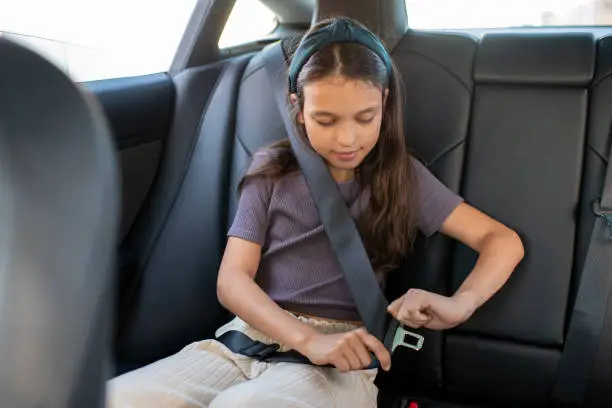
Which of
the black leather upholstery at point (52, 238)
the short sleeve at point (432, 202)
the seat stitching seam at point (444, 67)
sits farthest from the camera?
the seat stitching seam at point (444, 67)

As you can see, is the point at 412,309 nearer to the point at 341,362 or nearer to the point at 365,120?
the point at 341,362

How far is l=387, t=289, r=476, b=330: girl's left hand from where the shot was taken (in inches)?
49.1

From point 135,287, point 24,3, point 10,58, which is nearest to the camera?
point 10,58

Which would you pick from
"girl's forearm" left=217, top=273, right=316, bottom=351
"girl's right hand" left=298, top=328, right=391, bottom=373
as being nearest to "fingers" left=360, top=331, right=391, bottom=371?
"girl's right hand" left=298, top=328, right=391, bottom=373

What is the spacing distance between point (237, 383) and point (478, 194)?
1.92ft

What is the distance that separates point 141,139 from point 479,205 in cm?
71

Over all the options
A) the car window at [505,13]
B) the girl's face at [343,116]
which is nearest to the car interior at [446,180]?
the girl's face at [343,116]

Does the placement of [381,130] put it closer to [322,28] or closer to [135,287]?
[322,28]

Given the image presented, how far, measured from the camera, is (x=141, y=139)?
163 cm

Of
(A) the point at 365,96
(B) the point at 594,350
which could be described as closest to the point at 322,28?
(A) the point at 365,96

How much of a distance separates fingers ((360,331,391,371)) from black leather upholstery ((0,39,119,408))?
712mm

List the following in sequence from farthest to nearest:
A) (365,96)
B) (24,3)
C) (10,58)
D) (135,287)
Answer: (135,287) < (24,3) < (365,96) < (10,58)

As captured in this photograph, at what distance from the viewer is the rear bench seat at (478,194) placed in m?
1.45

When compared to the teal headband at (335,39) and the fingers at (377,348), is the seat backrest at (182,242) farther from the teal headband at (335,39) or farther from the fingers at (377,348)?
the fingers at (377,348)
